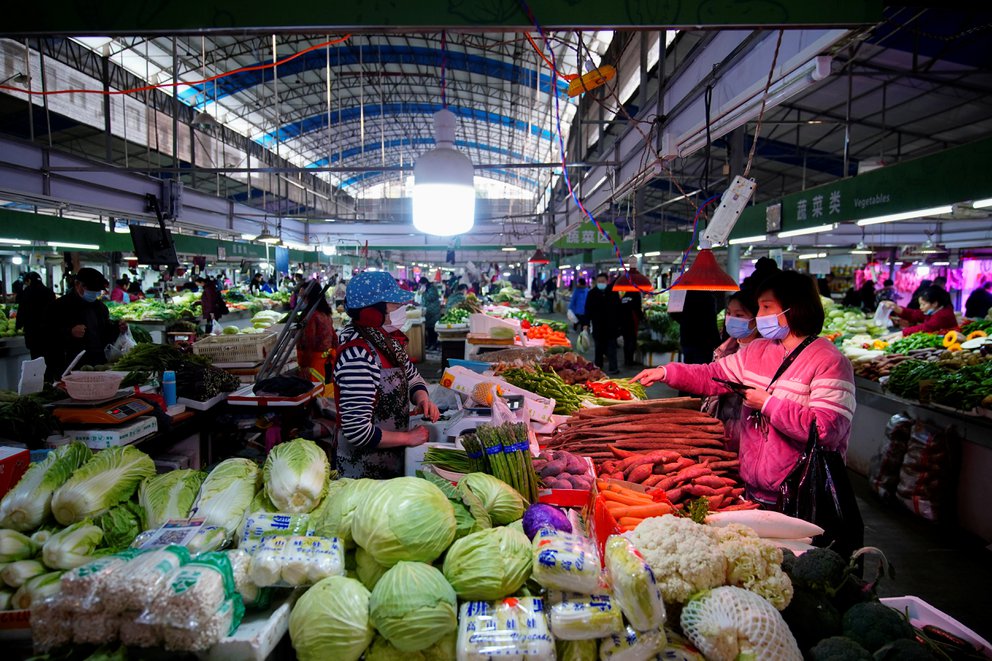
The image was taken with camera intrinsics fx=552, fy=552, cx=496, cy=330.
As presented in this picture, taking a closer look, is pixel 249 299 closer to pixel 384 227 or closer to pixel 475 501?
pixel 384 227

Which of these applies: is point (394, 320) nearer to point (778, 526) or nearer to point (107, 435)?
point (107, 435)

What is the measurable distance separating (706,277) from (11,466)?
3824mm

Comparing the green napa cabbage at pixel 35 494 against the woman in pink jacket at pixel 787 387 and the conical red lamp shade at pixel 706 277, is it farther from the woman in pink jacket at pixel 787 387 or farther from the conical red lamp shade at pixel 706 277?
the conical red lamp shade at pixel 706 277

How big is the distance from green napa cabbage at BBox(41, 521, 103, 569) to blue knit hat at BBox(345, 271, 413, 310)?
1426 mm

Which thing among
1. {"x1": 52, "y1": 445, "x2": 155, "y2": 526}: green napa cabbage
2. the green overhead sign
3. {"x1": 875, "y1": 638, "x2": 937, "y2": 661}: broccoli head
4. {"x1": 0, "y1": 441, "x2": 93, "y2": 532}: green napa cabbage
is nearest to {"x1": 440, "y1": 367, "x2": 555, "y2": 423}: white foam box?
{"x1": 52, "y1": 445, "x2": 155, "y2": 526}: green napa cabbage

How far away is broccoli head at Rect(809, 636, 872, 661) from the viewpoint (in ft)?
4.69

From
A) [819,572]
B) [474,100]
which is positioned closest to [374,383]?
[819,572]

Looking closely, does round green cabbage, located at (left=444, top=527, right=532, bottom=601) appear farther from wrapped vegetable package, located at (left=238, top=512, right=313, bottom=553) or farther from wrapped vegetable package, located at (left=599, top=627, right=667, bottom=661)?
wrapped vegetable package, located at (left=238, top=512, right=313, bottom=553)

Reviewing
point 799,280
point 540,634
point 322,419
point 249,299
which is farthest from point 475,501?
point 249,299

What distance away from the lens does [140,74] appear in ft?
49.1

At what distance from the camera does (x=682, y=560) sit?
59.9 inches

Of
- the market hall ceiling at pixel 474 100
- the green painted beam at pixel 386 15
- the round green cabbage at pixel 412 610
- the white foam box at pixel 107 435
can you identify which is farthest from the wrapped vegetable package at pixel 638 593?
the white foam box at pixel 107 435

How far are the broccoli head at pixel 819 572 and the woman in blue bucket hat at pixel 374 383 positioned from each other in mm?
1797

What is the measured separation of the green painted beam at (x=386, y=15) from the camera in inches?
70.9
